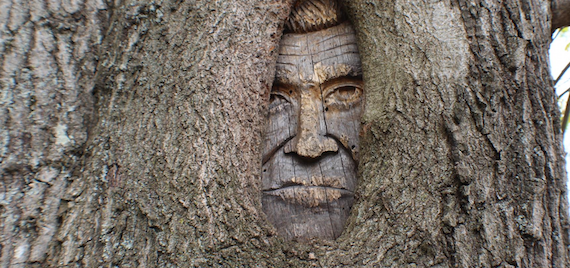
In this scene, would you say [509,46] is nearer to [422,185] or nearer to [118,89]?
[422,185]

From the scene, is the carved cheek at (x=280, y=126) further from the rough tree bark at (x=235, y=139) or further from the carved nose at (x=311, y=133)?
the rough tree bark at (x=235, y=139)

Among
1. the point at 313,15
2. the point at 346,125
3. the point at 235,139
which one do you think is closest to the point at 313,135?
the point at 346,125

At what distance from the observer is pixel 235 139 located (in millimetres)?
1700

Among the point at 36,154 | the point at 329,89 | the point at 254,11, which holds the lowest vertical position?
the point at 36,154

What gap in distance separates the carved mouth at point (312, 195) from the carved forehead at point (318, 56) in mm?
644

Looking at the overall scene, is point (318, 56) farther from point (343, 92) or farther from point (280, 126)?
point (280, 126)

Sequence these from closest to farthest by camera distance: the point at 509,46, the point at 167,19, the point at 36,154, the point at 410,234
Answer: the point at 410,234 → the point at 36,154 → the point at 509,46 → the point at 167,19

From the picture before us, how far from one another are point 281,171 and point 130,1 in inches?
47.3

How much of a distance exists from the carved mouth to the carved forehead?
64 centimetres

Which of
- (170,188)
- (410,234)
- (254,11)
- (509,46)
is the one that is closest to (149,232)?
(170,188)

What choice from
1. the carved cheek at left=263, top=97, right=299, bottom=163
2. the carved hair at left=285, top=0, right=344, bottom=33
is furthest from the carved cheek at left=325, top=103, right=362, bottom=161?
the carved hair at left=285, top=0, right=344, bottom=33

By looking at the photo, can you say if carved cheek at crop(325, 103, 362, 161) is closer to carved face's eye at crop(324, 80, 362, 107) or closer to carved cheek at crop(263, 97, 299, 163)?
carved face's eye at crop(324, 80, 362, 107)

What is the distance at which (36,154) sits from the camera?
63.0 inches

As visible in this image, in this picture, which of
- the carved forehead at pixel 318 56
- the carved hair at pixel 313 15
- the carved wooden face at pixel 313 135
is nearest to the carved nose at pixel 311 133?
the carved wooden face at pixel 313 135
